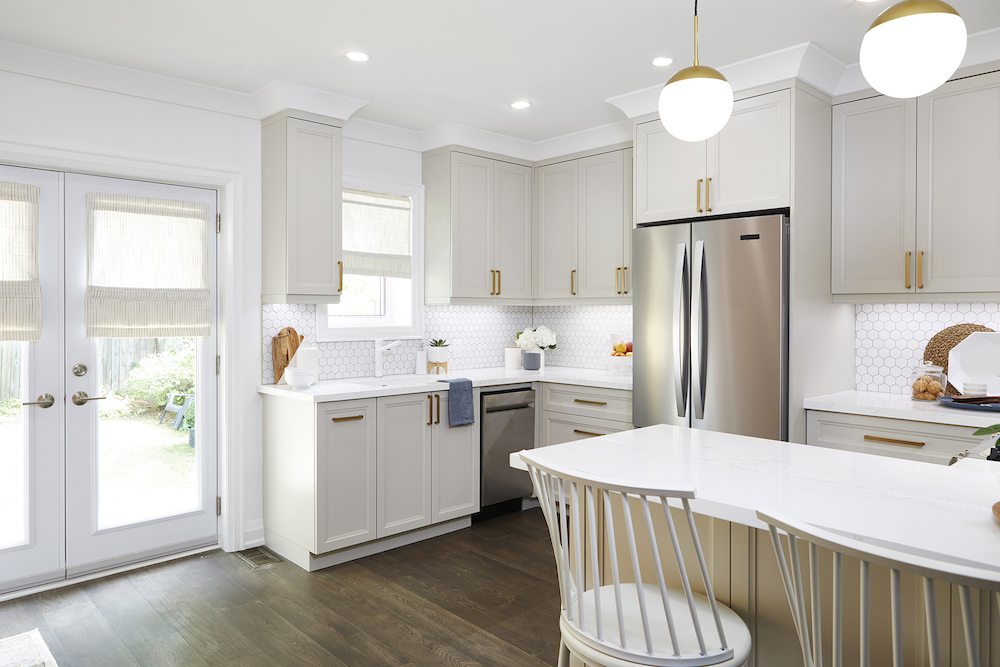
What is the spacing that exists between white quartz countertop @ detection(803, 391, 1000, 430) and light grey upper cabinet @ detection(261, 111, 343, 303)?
272 cm

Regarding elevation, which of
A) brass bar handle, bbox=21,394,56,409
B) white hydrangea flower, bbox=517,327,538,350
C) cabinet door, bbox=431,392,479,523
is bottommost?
cabinet door, bbox=431,392,479,523

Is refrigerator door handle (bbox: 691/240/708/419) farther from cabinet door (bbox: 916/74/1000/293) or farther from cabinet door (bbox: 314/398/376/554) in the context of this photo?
cabinet door (bbox: 314/398/376/554)

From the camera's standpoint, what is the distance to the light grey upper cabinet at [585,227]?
4.41m

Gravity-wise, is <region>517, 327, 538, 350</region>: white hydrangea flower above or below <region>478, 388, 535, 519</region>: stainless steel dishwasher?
above

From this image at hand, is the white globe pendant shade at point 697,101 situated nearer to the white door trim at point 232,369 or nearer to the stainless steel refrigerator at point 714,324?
the stainless steel refrigerator at point 714,324

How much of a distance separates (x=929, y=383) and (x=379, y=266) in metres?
3.23

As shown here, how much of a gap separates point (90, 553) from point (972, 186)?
4.67 m

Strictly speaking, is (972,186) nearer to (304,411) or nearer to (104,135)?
(304,411)

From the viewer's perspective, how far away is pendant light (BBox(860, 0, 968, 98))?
1.37m

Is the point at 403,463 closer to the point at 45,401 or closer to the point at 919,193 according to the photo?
the point at 45,401

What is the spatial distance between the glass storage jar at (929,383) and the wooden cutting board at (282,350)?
338cm

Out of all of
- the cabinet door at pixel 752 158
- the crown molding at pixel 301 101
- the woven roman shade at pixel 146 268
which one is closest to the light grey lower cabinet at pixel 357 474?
the woven roman shade at pixel 146 268

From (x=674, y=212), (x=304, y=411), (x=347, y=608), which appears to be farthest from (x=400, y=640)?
(x=674, y=212)

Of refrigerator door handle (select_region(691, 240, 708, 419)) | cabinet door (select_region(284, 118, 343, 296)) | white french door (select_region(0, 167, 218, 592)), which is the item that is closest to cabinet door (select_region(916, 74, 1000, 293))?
refrigerator door handle (select_region(691, 240, 708, 419))
